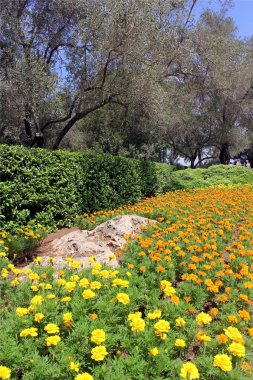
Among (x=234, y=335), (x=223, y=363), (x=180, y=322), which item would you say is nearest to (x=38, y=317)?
(x=180, y=322)

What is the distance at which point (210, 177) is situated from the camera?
16.2 m

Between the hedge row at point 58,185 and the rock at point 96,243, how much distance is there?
1.13 m

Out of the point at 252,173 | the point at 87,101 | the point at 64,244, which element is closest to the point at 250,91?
the point at 252,173

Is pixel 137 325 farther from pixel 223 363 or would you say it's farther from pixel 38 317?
pixel 38 317

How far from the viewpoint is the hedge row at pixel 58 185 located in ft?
22.0

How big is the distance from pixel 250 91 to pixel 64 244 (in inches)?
849

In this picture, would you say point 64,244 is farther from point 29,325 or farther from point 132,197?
point 132,197

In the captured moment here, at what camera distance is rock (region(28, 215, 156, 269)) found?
206 inches

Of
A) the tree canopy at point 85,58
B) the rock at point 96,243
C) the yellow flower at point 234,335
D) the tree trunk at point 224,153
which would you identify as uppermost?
the tree canopy at point 85,58

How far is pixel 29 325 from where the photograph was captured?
2.66 metres

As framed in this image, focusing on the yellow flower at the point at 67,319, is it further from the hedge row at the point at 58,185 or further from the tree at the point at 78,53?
the tree at the point at 78,53

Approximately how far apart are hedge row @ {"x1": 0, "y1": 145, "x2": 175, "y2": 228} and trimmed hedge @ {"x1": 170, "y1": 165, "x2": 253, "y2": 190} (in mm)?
3575

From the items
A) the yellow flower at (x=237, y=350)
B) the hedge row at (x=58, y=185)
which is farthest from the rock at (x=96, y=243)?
the yellow flower at (x=237, y=350)

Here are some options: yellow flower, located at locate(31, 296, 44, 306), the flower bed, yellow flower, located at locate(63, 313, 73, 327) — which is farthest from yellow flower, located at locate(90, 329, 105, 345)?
yellow flower, located at locate(31, 296, 44, 306)
